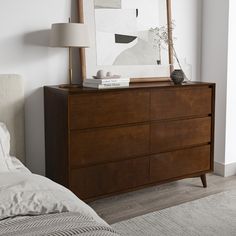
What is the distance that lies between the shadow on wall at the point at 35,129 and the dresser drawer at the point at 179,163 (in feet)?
2.87

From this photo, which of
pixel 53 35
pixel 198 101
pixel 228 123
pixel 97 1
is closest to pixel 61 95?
pixel 53 35

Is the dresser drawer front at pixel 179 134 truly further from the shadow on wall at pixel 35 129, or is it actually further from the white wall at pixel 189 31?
the shadow on wall at pixel 35 129

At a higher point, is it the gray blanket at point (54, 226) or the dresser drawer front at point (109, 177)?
the gray blanket at point (54, 226)

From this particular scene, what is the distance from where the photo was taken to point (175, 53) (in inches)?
133

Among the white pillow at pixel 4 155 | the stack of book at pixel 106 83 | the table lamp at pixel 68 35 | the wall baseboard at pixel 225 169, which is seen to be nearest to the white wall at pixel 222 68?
the wall baseboard at pixel 225 169

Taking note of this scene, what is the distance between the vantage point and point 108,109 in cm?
259

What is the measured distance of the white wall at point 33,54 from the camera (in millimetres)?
2613

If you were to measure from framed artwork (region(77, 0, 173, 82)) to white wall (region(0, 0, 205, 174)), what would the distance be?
207 mm

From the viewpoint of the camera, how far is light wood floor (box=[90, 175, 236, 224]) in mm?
2744

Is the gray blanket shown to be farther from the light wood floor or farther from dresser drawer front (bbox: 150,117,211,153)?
dresser drawer front (bbox: 150,117,211,153)

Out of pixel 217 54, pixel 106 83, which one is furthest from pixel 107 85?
pixel 217 54

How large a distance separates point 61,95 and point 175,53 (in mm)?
1350

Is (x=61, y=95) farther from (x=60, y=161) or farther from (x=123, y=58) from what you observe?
(x=123, y=58)

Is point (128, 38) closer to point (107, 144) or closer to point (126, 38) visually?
point (126, 38)
